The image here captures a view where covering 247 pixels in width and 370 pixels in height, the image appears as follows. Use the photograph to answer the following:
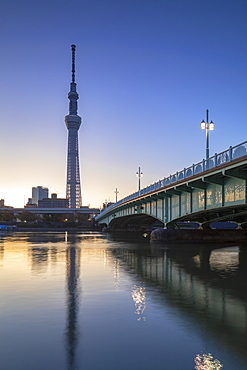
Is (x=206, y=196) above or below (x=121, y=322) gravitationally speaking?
above

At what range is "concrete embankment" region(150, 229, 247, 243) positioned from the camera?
4747 cm

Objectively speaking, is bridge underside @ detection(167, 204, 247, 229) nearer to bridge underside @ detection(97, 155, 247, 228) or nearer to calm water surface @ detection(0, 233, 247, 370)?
bridge underside @ detection(97, 155, 247, 228)

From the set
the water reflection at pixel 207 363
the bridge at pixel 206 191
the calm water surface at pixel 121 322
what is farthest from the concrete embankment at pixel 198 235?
the water reflection at pixel 207 363

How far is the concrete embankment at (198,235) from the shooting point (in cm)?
4747

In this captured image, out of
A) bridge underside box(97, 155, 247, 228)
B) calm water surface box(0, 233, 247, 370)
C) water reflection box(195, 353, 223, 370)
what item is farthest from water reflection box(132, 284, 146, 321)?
bridge underside box(97, 155, 247, 228)

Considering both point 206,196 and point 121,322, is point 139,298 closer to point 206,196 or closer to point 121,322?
point 121,322

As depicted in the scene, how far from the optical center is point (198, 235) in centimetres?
4906

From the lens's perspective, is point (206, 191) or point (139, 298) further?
point (206, 191)

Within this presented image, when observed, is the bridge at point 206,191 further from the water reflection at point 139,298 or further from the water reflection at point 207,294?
the water reflection at point 139,298

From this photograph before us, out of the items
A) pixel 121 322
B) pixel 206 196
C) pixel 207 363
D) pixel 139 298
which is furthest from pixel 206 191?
pixel 207 363

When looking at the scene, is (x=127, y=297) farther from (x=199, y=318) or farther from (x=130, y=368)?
(x=130, y=368)

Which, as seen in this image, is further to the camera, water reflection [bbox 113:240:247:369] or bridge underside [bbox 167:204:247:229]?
bridge underside [bbox 167:204:247:229]

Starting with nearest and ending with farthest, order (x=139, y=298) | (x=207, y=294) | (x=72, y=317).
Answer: (x=72, y=317)
(x=139, y=298)
(x=207, y=294)

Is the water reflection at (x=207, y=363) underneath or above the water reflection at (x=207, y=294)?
above
